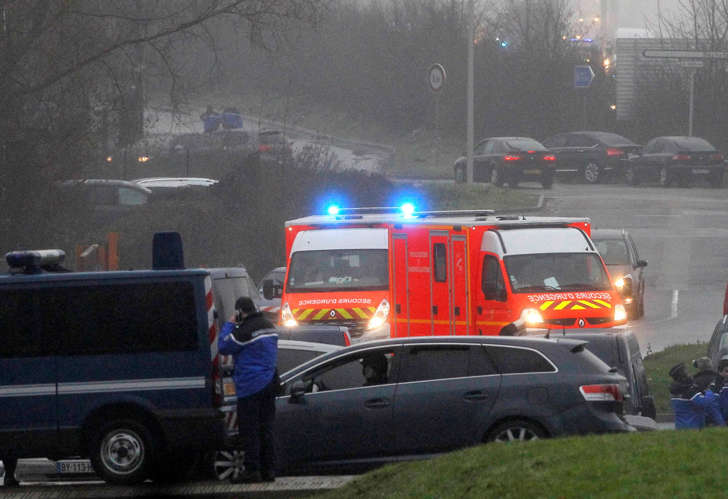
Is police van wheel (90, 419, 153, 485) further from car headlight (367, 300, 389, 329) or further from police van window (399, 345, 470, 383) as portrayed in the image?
car headlight (367, 300, 389, 329)

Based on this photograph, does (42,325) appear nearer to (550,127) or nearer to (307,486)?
(307,486)

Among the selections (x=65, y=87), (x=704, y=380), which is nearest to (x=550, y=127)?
(x=65, y=87)

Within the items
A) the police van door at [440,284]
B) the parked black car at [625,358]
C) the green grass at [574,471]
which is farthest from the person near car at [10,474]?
the police van door at [440,284]

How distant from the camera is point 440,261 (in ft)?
62.6

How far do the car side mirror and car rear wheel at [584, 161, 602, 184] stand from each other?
4032 cm

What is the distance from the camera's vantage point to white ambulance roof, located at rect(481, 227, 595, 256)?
1861 cm

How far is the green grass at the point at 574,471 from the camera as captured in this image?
7.03 m

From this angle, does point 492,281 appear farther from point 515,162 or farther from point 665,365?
point 515,162

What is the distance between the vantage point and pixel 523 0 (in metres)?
76.4

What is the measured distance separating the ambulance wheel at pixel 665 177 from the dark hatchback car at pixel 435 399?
125 ft

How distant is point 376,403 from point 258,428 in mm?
1039

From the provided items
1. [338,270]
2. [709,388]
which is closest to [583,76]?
[338,270]

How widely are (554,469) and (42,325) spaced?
15.9ft

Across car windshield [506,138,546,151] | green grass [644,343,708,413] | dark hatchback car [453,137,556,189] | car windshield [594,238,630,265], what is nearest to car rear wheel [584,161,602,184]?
dark hatchback car [453,137,556,189]
